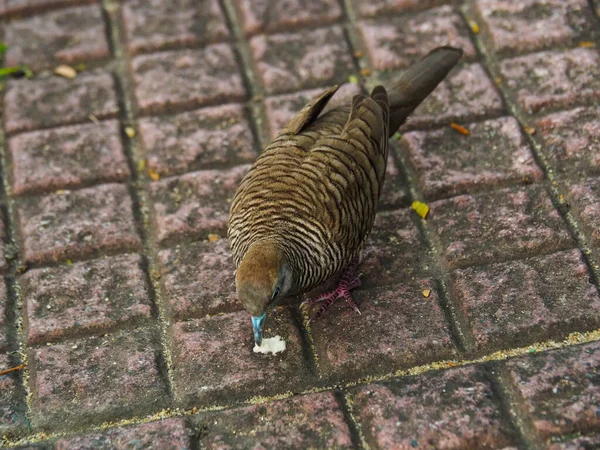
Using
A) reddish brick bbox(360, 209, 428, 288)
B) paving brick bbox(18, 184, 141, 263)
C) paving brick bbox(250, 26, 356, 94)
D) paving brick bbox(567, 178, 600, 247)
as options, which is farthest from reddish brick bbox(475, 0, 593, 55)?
paving brick bbox(18, 184, 141, 263)

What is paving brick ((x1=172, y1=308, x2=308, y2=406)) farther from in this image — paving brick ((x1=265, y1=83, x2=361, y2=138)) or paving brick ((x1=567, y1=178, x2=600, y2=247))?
paving brick ((x1=567, y1=178, x2=600, y2=247))

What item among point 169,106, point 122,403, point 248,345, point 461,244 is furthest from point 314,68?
point 122,403

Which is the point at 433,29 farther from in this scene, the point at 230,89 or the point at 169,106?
the point at 169,106

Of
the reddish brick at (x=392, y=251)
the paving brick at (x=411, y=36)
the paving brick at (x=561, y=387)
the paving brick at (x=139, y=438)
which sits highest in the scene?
the paving brick at (x=411, y=36)

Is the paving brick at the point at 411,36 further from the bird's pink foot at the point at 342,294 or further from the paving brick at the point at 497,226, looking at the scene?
the bird's pink foot at the point at 342,294

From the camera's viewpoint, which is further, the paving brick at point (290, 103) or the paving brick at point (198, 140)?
the paving brick at point (290, 103)

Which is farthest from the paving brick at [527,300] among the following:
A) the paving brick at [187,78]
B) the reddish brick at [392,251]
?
the paving brick at [187,78]

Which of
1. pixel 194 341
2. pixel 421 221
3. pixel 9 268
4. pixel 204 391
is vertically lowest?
pixel 204 391
